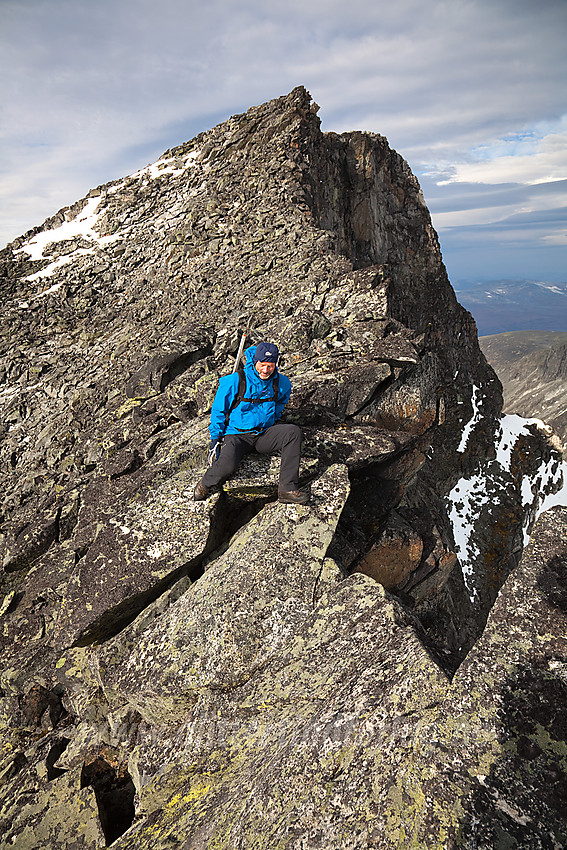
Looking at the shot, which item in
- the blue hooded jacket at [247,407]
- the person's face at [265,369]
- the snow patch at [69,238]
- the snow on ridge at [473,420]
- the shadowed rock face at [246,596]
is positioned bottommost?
the snow on ridge at [473,420]

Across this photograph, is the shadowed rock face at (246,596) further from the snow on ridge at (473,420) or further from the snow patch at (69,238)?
the snow on ridge at (473,420)

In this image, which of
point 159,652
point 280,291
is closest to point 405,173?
point 280,291

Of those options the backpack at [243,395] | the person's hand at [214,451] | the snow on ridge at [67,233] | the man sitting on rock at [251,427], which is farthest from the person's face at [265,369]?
the snow on ridge at [67,233]

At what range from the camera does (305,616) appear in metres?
9.23

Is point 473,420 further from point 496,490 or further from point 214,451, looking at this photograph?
point 214,451

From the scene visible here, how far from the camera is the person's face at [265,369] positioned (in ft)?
34.6

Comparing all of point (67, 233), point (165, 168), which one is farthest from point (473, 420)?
point (67, 233)

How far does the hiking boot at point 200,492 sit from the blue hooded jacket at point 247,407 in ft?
3.90

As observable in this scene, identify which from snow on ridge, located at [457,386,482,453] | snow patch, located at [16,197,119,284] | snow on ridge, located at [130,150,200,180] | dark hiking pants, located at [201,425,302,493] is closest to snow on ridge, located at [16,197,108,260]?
snow patch, located at [16,197,119,284]

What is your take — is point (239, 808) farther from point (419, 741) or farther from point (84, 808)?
point (84, 808)

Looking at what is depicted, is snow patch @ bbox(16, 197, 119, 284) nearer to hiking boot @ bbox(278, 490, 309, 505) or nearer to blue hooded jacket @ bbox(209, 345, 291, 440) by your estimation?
blue hooded jacket @ bbox(209, 345, 291, 440)

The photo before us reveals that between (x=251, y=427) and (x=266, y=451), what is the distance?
2.29ft

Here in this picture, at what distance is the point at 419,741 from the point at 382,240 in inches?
1558

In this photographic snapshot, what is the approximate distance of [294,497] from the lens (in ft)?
34.2
